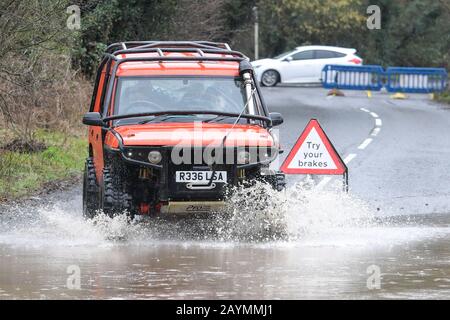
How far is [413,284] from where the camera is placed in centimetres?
977

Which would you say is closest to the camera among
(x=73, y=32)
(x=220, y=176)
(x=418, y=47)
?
(x=220, y=176)

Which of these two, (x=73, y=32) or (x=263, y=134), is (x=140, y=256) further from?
(x=73, y=32)

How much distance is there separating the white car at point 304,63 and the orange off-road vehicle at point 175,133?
102 feet

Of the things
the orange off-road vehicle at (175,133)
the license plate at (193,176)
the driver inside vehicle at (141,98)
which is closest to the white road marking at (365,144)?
the orange off-road vehicle at (175,133)

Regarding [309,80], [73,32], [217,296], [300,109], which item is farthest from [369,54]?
[217,296]

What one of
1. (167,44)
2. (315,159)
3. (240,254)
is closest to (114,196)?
(240,254)

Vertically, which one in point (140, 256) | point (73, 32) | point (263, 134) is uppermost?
point (73, 32)

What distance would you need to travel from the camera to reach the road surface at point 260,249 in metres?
9.53

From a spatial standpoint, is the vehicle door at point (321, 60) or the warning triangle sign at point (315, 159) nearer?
the warning triangle sign at point (315, 159)

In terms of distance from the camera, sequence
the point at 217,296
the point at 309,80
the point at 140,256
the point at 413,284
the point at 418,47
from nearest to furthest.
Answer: the point at 217,296, the point at 413,284, the point at 140,256, the point at 309,80, the point at 418,47

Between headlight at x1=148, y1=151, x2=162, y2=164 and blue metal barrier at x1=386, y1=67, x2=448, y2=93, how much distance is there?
31.6 meters

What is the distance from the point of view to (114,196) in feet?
40.0

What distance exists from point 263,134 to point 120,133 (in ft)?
5.11

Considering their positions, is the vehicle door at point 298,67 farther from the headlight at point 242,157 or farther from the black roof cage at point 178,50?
the headlight at point 242,157
